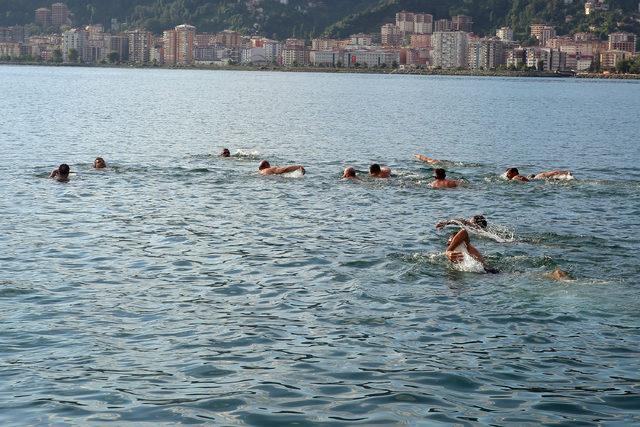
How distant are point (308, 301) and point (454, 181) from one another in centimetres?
1743

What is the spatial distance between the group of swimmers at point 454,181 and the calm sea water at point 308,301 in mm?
433

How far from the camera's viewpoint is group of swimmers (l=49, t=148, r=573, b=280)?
70.6ft

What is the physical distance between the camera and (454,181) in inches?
1390

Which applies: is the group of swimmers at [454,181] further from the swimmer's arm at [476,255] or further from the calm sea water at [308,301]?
the calm sea water at [308,301]

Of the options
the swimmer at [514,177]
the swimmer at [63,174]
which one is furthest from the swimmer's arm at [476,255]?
the swimmer at [63,174]

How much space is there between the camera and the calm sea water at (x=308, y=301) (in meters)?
13.8

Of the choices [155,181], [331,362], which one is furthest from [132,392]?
[155,181]

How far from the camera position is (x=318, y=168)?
42.4m

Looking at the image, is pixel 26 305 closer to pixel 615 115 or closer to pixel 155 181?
pixel 155 181

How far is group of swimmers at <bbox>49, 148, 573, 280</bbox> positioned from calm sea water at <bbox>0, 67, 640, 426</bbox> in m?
0.43

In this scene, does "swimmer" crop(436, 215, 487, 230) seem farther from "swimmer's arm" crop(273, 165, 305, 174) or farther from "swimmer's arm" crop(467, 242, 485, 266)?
"swimmer's arm" crop(273, 165, 305, 174)

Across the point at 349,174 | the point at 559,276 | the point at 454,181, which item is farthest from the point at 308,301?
the point at 349,174

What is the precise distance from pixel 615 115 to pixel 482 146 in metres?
48.8

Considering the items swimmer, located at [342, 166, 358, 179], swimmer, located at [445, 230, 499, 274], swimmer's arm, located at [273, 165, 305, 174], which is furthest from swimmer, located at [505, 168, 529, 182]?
swimmer, located at [445, 230, 499, 274]
